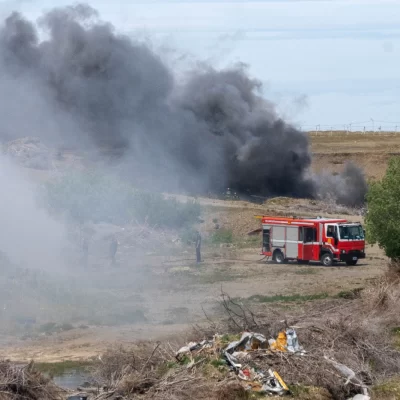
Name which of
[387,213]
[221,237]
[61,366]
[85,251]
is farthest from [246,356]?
[221,237]

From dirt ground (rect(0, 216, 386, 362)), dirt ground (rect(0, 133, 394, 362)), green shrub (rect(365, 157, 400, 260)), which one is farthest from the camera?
green shrub (rect(365, 157, 400, 260))

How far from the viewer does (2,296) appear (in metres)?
26.7

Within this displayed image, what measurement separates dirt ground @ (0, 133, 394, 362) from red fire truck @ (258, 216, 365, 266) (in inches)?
19.0

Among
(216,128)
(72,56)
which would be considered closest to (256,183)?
(216,128)

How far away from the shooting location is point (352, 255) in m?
36.3

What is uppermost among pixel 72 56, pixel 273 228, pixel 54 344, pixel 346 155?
pixel 72 56

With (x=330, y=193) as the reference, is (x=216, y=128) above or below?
above

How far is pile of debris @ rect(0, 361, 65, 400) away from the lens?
45.2 feet

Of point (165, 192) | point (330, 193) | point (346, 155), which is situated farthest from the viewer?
point (346, 155)

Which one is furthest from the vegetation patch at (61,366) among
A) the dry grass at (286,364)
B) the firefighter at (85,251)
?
the firefighter at (85,251)

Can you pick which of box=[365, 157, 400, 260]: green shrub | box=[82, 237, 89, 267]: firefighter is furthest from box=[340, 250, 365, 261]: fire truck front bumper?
box=[82, 237, 89, 267]: firefighter

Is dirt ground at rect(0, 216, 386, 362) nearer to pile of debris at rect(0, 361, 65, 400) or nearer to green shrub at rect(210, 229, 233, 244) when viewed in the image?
green shrub at rect(210, 229, 233, 244)

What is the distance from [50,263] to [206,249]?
9015mm

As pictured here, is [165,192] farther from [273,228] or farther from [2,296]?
[2,296]
